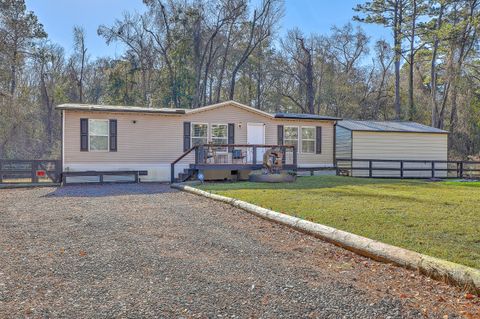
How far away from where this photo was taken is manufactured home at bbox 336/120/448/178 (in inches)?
721

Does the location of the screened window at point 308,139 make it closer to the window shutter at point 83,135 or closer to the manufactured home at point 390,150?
the manufactured home at point 390,150

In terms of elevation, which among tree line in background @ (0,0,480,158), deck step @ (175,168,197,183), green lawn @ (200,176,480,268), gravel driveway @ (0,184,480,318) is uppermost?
tree line in background @ (0,0,480,158)

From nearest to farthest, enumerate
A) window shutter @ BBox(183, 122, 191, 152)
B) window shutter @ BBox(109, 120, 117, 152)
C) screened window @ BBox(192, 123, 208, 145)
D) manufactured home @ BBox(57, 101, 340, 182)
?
manufactured home @ BBox(57, 101, 340, 182)
window shutter @ BBox(109, 120, 117, 152)
window shutter @ BBox(183, 122, 191, 152)
screened window @ BBox(192, 123, 208, 145)

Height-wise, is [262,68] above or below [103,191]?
above

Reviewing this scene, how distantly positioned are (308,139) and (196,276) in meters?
14.6

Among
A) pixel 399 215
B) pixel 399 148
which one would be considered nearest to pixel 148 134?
pixel 399 215

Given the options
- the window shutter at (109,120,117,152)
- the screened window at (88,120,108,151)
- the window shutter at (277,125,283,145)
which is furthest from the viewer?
the window shutter at (277,125,283,145)

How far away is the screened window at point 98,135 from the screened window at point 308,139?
332 inches

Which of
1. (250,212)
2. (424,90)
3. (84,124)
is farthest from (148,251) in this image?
(424,90)

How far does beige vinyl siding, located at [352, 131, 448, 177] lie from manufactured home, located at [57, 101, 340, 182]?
1.82m

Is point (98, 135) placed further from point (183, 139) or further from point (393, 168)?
point (393, 168)

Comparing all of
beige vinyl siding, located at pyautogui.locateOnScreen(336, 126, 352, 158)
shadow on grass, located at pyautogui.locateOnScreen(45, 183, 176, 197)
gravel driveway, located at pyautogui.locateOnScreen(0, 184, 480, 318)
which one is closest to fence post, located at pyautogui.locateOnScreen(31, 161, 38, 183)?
shadow on grass, located at pyautogui.locateOnScreen(45, 183, 176, 197)

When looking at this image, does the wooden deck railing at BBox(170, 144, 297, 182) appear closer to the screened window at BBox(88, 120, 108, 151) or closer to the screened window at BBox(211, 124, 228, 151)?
the screened window at BBox(211, 124, 228, 151)

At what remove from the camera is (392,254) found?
164 inches
